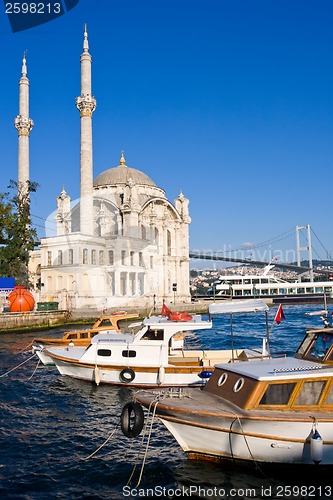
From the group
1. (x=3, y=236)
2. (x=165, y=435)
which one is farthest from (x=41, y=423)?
(x=3, y=236)

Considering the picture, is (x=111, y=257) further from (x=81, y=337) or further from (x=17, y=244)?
(x=81, y=337)

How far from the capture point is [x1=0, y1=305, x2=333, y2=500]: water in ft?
31.2

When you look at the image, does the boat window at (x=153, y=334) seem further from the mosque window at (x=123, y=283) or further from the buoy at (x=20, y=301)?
the mosque window at (x=123, y=283)

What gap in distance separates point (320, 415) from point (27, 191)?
58.1m

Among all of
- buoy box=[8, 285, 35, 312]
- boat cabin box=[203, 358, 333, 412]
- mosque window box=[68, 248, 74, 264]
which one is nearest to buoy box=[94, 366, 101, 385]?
boat cabin box=[203, 358, 333, 412]

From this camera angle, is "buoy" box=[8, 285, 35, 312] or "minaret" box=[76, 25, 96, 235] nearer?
"buoy" box=[8, 285, 35, 312]

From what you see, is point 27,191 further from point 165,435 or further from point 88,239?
point 165,435

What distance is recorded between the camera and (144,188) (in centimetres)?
8338

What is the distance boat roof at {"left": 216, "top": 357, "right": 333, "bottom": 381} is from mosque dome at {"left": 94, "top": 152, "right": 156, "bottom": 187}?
71064 mm

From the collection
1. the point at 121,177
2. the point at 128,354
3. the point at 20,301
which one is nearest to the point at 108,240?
the point at 121,177

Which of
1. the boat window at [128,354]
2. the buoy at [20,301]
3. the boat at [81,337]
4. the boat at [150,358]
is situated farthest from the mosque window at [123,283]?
the boat window at [128,354]

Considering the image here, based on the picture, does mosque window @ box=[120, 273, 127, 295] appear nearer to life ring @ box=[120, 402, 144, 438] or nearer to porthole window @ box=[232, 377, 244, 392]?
life ring @ box=[120, 402, 144, 438]

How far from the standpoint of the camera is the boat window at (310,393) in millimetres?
9914

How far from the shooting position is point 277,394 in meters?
9.89
